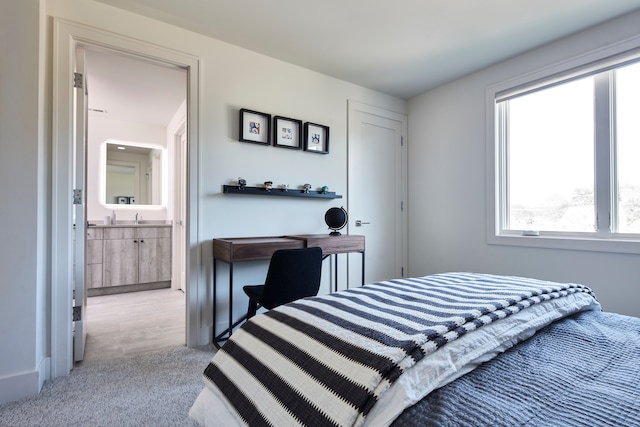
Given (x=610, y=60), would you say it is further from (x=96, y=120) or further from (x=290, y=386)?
(x=96, y=120)

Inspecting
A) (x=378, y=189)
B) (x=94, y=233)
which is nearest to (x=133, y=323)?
(x=94, y=233)

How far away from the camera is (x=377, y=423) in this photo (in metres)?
0.63

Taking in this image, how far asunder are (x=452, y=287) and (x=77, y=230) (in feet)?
7.69

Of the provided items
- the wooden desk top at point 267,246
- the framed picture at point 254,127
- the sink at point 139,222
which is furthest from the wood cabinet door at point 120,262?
the framed picture at point 254,127

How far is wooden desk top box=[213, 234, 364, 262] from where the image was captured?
7.30 feet

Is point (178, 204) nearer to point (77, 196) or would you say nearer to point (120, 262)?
point (120, 262)

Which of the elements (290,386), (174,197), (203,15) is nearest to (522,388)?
(290,386)

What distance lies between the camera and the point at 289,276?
6.83 feet

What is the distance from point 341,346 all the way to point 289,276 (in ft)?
4.33

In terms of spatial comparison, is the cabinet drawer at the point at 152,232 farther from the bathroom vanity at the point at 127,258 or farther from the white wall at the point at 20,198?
the white wall at the point at 20,198

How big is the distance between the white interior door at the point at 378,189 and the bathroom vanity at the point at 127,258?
2735mm

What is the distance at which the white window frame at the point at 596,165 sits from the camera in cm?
223

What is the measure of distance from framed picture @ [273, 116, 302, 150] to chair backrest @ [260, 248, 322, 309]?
3.93 feet

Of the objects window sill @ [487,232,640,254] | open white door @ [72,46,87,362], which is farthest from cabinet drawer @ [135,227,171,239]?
window sill @ [487,232,640,254]
